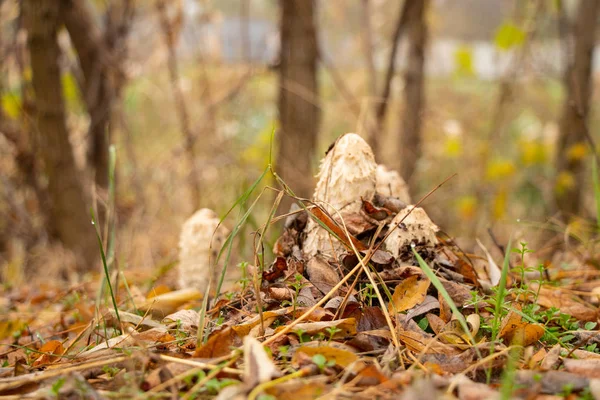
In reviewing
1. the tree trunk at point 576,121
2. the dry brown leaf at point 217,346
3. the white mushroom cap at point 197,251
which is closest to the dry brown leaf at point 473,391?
the dry brown leaf at point 217,346

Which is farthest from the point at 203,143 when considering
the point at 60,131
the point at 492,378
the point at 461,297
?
the point at 492,378

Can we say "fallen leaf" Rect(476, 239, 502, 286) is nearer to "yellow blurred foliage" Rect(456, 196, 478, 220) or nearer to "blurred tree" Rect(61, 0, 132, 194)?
"blurred tree" Rect(61, 0, 132, 194)

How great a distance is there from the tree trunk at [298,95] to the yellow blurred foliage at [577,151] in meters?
2.18

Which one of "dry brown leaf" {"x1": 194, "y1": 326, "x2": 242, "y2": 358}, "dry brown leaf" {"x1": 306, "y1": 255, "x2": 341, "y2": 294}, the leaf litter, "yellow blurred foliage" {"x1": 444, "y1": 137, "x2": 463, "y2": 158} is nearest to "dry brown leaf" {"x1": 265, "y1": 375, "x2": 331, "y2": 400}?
the leaf litter

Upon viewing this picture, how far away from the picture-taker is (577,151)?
4.52 m

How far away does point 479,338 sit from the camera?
137 cm

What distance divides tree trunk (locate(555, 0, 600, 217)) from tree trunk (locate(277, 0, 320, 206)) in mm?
2151

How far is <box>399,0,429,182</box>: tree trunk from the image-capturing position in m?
4.30

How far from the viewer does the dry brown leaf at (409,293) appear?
143cm

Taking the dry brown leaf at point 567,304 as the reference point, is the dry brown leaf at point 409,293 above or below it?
above

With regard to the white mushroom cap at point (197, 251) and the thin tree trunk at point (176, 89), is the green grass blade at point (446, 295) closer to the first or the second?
the white mushroom cap at point (197, 251)

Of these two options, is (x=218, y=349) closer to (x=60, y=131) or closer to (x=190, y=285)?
(x=190, y=285)

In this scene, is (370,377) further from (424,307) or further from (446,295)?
(424,307)

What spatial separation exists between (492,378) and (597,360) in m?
0.22
